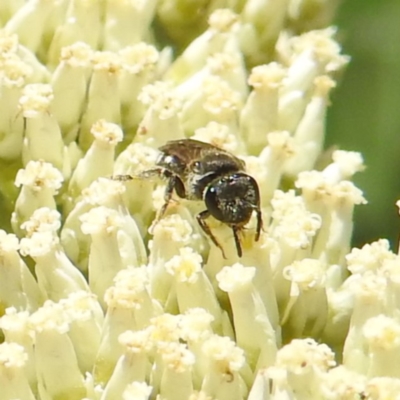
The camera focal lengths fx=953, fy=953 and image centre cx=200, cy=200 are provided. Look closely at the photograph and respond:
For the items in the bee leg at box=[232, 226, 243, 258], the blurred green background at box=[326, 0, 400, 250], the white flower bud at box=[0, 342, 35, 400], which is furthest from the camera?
the blurred green background at box=[326, 0, 400, 250]

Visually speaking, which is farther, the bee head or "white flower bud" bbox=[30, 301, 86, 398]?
the bee head

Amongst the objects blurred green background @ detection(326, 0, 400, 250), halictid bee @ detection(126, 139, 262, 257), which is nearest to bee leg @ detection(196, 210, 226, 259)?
halictid bee @ detection(126, 139, 262, 257)

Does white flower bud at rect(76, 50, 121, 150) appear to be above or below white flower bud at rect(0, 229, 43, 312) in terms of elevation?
above

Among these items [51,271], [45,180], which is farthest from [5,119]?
[51,271]

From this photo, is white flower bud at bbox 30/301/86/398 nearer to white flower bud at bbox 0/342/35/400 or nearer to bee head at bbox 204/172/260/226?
white flower bud at bbox 0/342/35/400

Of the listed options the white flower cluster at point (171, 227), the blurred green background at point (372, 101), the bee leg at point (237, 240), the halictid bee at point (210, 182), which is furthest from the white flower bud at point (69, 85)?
the blurred green background at point (372, 101)

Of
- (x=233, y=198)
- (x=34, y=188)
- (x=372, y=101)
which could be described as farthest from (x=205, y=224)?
(x=372, y=101)

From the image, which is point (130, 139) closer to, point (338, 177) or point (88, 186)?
point (88, 186)
